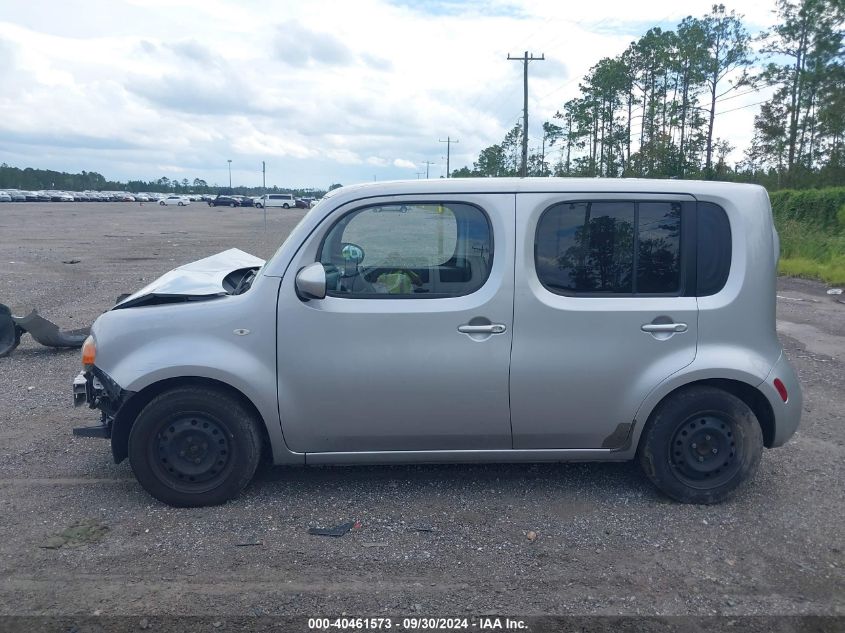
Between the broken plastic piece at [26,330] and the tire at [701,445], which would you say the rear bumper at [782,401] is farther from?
the broken plastic piece at [26,330]

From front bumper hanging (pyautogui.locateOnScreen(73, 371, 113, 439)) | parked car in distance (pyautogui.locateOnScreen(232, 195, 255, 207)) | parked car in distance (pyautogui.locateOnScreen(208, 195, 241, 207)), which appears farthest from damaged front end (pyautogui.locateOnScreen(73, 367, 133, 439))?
parked car in distance (pyautogui.locateOnScreen(232, 195, 255, 207))

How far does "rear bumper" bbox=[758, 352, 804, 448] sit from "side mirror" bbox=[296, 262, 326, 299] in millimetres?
2698

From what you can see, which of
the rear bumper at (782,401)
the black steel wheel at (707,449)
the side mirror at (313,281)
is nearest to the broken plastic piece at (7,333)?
the side mirror at (313,281)

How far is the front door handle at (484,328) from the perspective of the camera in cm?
440

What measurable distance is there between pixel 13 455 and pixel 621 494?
4357 millimetres

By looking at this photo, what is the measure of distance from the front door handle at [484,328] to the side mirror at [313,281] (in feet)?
2.78

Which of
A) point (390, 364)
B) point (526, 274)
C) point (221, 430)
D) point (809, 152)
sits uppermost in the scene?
point (809, 152)

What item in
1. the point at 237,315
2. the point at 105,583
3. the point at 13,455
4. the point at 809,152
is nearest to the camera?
the point at 105,583

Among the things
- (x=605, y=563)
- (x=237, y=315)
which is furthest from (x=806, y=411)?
(x=237, y=315)

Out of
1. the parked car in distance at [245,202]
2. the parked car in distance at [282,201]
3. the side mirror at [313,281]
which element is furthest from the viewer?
the parked car in distance at [245,202]

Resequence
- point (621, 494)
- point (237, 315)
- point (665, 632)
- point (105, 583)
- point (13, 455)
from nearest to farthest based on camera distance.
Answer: point (665, 632)
point (105, 583)
point (237, 315)
point (621, 494)
point (13, 455)

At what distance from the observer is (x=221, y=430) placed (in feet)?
14.8

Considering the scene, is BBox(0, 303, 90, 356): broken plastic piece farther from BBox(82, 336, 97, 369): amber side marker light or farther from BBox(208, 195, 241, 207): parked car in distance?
BBox(208, 195, 241, 207): parked car in distance

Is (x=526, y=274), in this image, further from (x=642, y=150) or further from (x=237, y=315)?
(x=642, y=150)
